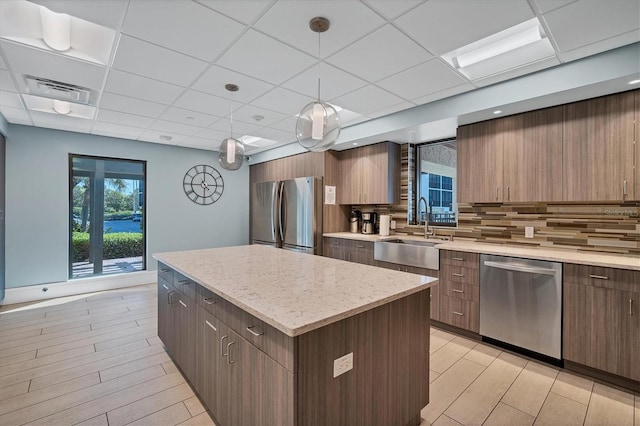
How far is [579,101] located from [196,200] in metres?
5.76

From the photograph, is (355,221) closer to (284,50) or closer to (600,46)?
(284,50)

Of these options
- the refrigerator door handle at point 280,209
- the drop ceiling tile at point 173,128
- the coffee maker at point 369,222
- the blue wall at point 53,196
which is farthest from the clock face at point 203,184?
the coffee maker at point 369,222

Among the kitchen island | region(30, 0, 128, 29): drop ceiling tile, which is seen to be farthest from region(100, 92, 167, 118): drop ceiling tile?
the kitchen island

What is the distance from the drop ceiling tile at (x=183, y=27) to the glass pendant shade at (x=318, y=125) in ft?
2.36

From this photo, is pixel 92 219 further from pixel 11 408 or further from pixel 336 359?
pixel 336 359

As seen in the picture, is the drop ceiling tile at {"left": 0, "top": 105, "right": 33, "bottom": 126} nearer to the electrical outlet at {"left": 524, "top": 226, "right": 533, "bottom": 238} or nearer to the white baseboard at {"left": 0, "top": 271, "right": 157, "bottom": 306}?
the white baseboard at {"left": 0, "top": 271, "right": 157, "bottom": 306}

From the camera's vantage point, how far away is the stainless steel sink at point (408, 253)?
3.23 metres

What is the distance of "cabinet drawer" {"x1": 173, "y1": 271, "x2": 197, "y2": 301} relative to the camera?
1958mm

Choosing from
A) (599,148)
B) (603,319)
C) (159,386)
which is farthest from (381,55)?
(159,386)

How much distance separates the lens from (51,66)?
2.42 meters

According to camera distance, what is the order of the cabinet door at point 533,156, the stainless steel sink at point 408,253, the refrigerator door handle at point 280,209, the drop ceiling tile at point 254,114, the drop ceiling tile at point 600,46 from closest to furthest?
the drop ceiling tile at point 600,46 → the cabinet door at point 533,156 → the stainless steel sink at point 408,253 → the drop ceiling tile at point 254,114 → the refrigerator door handle at point 280,209

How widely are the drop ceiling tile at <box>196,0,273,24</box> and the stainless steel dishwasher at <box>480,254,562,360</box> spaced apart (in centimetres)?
278

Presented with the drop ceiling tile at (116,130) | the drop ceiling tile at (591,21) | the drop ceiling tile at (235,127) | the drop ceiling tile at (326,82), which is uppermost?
the drop ceiling tile at (116,130)

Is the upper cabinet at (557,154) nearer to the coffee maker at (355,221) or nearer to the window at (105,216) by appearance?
the coffee maker at (355,221)
